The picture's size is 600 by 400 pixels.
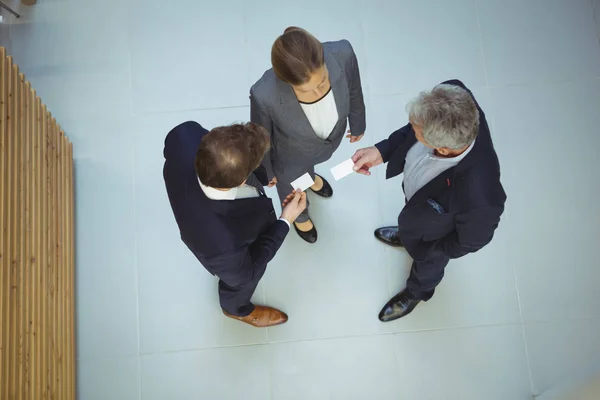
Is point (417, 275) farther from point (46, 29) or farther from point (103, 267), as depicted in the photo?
point (46, 29)

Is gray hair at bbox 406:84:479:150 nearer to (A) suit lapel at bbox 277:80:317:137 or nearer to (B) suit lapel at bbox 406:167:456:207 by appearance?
(B) suit lapel at bbox 406:167:456:207

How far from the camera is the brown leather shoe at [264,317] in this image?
10.1ft

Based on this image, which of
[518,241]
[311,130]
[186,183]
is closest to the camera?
[186,183]

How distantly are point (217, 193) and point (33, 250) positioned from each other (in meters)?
1.55

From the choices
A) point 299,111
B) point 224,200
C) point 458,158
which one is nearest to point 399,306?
point 458,158

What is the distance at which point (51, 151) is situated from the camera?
312 cm

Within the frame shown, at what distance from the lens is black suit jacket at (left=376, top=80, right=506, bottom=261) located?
198cm

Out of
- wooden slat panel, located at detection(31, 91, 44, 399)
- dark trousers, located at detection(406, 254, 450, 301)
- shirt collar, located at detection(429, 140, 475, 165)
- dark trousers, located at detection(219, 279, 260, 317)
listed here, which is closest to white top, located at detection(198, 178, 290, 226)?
dark trousers, located at detection(219, 279, 260, 317)

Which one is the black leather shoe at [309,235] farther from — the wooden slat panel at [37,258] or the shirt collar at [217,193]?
the wooden slat panel at [37,258]

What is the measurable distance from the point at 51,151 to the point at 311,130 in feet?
6.06

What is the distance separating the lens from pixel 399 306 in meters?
3.12

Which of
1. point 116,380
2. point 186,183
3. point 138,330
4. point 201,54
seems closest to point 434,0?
point 201,54

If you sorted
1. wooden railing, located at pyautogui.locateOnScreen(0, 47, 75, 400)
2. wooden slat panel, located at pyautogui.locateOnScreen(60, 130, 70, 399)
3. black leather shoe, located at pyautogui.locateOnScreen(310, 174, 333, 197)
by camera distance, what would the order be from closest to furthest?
1. wooden railing, located at pyautogui.locateOnScreen(0, 47, 75, 400)
2. wooden slat panel, located at pyautogui.locateOnScreen(60, 130, 70, 399)
3. black leather shoe, located at pyautogui.locateOnScreen(310, 174, 333, 197)

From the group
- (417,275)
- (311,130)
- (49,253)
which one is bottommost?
(417,275)
